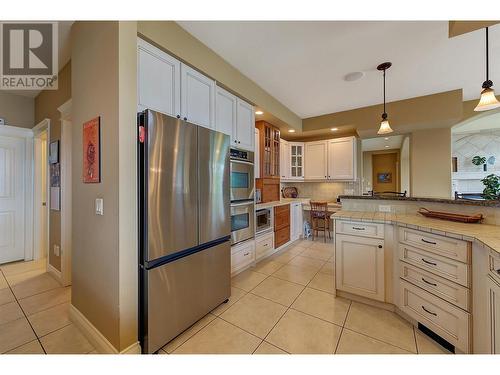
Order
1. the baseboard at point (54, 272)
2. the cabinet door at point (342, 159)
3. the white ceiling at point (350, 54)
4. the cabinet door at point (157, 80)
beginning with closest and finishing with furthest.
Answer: the cabinet door at point (157, 80)
the white ceiling at point (350, 54)
the baseboard at point (54, 272)
the cabinet door at point (342, 159)

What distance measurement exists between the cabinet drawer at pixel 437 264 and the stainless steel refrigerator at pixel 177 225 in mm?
1651

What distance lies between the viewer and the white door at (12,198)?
306cm

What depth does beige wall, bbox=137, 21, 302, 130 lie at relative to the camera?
5.69 ft

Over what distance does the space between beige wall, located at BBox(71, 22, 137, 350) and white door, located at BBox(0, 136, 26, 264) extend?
272 cm

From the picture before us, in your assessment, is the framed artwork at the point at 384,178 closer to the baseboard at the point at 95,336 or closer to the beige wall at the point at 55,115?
the baseboard at the point at 95,336

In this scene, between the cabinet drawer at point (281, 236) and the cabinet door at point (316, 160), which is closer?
the cabinet drawer at point (281, 236)

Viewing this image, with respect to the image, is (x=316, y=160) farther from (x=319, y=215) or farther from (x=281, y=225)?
(x=281, y=225)

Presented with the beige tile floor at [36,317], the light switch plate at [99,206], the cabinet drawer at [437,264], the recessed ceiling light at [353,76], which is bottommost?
the beige tile floor at [36,317]

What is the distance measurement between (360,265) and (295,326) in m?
0.88

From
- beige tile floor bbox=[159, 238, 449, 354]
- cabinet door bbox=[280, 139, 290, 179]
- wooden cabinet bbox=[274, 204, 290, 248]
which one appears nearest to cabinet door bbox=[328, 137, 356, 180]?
cabinet door bbox=[280, 139, 290, 179]

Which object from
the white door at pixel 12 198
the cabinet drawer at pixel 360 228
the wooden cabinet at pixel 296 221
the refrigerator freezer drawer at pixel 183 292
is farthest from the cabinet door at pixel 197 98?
the white door at pixel 12 198

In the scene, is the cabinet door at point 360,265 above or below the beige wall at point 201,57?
below

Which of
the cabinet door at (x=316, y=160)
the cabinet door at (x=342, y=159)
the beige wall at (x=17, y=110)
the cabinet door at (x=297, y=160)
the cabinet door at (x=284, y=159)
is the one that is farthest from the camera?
the cabinet door at (x=297, y=160)
